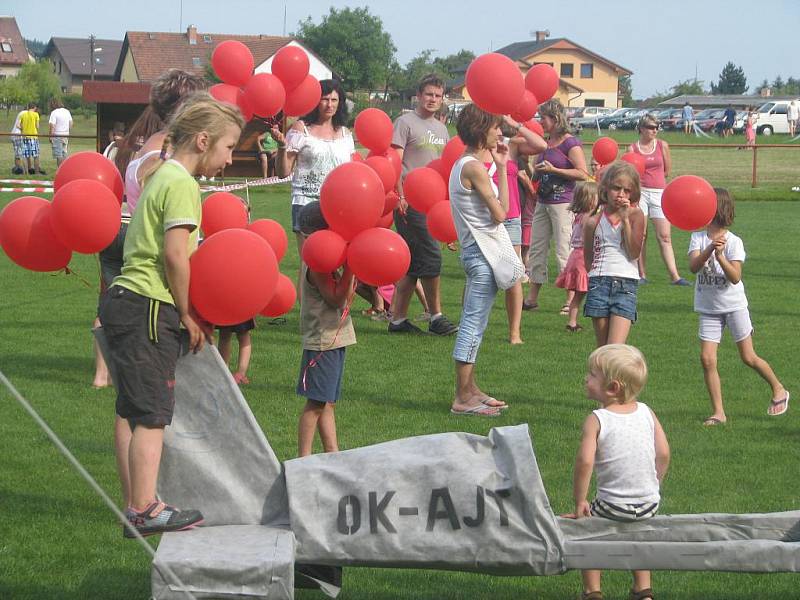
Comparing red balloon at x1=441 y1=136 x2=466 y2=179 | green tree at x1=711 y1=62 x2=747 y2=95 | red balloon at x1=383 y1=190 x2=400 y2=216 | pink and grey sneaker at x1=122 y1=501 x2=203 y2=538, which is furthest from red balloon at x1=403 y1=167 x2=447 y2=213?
green tree at x1=711 y1=62 x2=747 y2=95

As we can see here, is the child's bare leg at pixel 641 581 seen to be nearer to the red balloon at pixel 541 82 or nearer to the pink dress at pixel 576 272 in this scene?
the red balloon at pixel 541 82

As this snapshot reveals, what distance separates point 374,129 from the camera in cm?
882

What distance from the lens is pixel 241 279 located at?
4070 mm

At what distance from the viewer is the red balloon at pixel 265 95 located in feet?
28.9

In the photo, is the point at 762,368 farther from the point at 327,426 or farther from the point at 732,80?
the point at 732,80

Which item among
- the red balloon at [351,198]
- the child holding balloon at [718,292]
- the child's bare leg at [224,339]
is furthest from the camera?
the child's bare leg at [224,339]

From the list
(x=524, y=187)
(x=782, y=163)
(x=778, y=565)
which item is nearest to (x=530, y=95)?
(x=524, y=187)

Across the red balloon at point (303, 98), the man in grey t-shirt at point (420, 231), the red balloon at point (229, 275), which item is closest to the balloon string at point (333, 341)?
the red balloon at point (229, 275)

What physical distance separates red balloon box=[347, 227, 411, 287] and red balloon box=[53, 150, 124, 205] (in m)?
1.10

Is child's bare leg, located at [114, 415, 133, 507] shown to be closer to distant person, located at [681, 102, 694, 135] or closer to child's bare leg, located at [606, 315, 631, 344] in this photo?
child's bare leg, located at [606, 315, 631, 344]

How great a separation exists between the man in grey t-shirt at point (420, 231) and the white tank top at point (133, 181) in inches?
179

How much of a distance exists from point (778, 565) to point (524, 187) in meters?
8.67

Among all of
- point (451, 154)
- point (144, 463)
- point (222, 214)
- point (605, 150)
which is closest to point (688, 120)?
point (605, 150)

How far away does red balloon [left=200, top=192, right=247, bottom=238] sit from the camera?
5363mm
